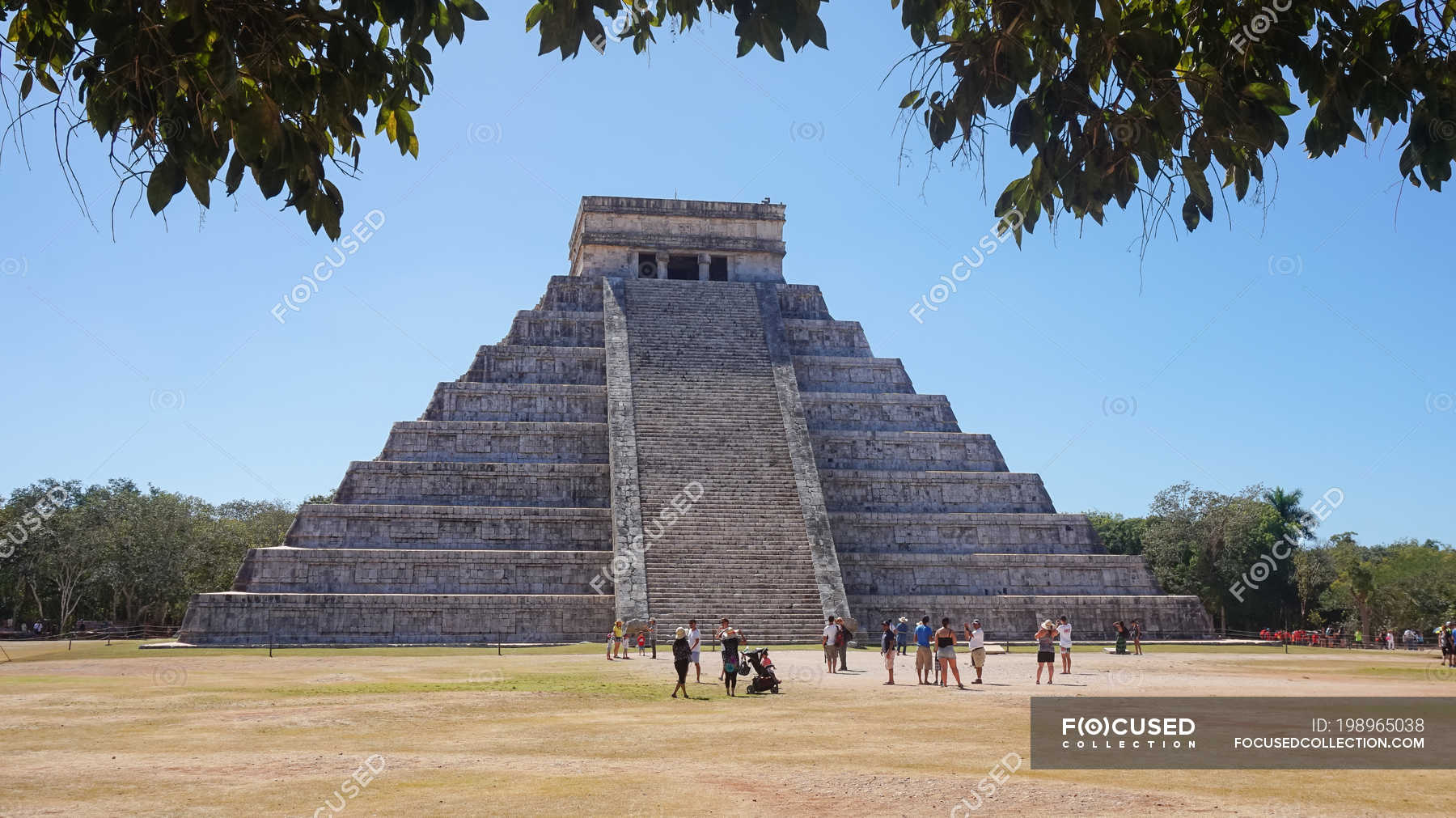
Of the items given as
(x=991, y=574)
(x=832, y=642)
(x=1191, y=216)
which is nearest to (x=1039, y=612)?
(x=991, y=574)

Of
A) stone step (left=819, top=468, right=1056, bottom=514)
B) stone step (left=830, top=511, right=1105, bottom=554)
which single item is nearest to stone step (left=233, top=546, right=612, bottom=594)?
stone step (left=830, top=511, right=1105, bottom=554)

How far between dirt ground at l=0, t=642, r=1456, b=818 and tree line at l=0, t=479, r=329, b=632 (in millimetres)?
29158

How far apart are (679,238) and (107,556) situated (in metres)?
25.9

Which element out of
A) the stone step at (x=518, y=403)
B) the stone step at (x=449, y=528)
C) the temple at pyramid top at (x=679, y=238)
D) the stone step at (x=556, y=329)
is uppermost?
the temple at pyramid top at (x=679, y=238)

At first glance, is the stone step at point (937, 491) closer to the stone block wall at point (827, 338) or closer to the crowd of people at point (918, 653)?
the stone block wall at point (827, 338)

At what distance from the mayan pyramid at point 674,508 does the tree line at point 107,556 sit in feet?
59.7

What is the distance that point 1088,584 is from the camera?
31672 millimetres

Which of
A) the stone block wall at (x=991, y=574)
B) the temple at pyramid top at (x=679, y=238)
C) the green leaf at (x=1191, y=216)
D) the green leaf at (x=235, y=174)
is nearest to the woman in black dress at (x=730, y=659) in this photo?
the green leaf at (x=1191, y=216)

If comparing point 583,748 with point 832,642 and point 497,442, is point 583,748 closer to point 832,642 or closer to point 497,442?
point 832,642

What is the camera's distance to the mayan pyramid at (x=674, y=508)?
92.0ft

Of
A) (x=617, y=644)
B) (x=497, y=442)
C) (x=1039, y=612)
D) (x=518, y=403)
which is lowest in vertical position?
(x=617, y=644)

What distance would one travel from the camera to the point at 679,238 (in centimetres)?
4191

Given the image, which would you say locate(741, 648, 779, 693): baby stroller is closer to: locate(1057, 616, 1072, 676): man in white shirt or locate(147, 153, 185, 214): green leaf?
locate(1057, 616, 1072, 676): man in white shirt

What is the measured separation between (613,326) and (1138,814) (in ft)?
105
